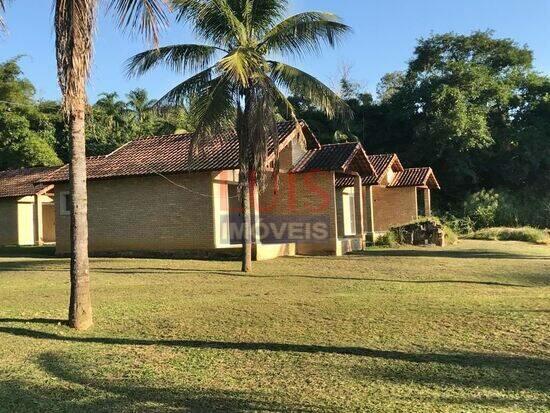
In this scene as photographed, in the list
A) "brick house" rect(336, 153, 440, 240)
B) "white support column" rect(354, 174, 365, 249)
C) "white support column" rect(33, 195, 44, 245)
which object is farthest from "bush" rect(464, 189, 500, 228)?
"white support column" rect(33, 195, 44, 245)

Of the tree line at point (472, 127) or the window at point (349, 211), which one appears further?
the tree line at point (472, 127)

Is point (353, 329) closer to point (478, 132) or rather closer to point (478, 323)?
point (478, 323)

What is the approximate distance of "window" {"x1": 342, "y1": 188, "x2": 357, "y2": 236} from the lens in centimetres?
2705

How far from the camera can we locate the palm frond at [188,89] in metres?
14.4

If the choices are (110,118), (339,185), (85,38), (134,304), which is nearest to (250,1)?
(85,38)

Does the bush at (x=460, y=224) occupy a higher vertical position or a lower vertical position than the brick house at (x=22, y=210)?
lower

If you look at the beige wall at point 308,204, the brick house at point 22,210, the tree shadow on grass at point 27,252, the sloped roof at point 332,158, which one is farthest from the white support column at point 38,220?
the sloped roof at point 332,158

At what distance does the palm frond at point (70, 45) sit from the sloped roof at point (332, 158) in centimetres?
1281

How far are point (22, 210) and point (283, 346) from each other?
25.3 meters

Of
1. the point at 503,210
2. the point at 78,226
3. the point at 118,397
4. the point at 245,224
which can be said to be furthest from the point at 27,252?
the point at 503,210

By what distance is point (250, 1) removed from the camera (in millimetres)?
14008

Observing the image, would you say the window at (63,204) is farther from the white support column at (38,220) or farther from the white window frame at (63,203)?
the white support column at (38,220)

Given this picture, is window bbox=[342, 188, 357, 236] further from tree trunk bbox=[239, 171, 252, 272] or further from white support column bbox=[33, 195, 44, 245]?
Result: white support column bbox=[33, 195, 44, 245]

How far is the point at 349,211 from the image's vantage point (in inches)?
1099
